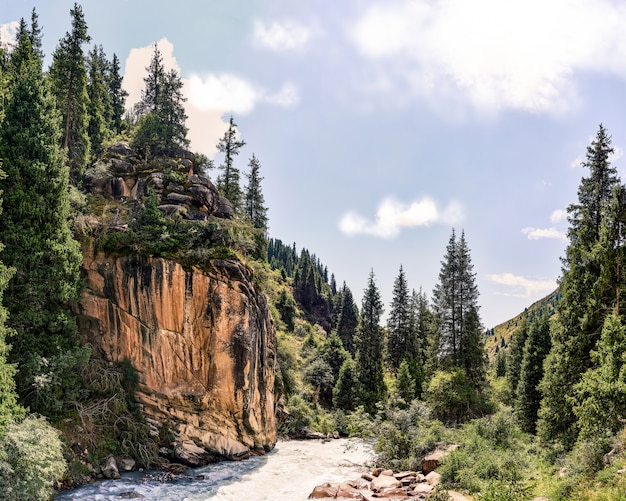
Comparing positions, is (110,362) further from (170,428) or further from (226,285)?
(226,285)

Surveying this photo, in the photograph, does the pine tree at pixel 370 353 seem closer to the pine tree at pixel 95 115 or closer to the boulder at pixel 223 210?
the boulder at pixel 223 210

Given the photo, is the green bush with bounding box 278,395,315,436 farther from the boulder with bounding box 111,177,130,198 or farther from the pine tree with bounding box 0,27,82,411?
the boulder with bounding box 111,177,130,198

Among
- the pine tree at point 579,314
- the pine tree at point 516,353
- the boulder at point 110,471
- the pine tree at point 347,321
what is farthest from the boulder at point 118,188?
the pine tree at point 347,321

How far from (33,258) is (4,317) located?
332 centimetres

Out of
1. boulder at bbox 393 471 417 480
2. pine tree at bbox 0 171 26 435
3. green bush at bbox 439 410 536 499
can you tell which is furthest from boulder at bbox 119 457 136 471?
green bush at bbox 439 410 536 499

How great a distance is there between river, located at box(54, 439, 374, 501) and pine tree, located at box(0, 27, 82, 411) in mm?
5124

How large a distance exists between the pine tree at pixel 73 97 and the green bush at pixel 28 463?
1959 cm

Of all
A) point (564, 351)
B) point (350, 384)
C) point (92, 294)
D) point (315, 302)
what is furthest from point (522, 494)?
point (315, 302)

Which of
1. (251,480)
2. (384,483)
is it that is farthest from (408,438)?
(251,480)

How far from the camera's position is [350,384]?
142 ft

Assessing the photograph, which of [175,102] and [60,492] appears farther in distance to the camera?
[175,102]

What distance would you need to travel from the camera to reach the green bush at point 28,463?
11625 millimetres

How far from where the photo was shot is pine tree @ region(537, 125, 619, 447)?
18328 mm

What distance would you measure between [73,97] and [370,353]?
3825 cm
